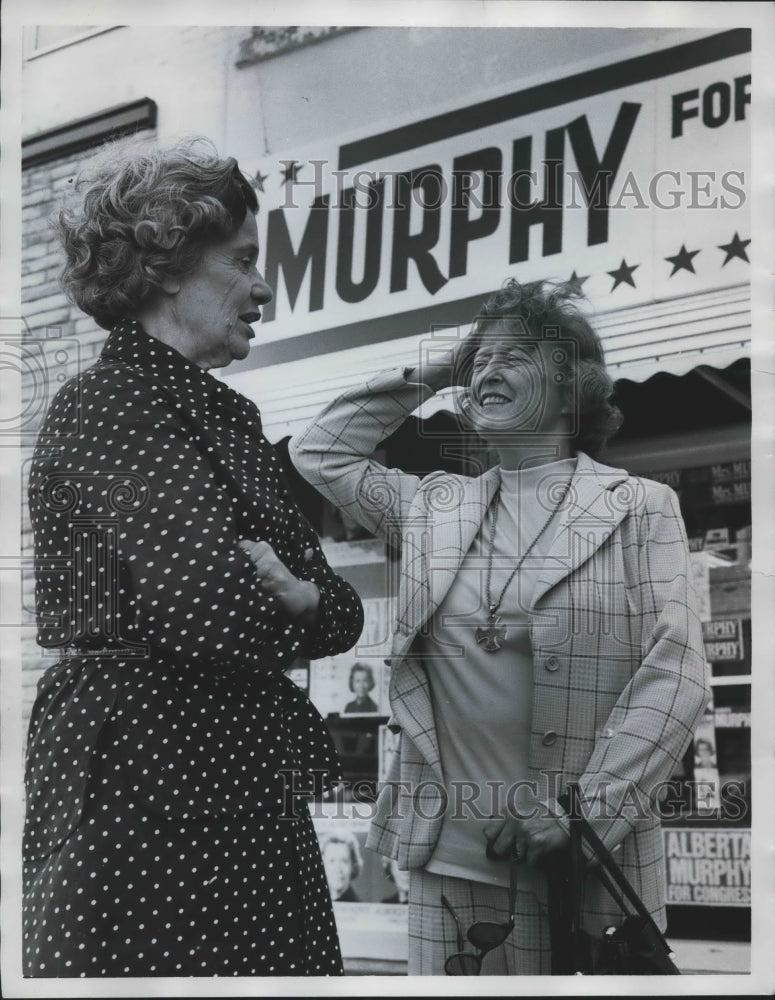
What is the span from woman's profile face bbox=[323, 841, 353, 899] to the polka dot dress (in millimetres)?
1227

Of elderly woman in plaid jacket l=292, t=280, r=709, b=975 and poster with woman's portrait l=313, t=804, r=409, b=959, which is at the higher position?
elderly woman in plaid jacket l=292, t=280, r=709, b=975

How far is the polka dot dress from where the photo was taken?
2.49m

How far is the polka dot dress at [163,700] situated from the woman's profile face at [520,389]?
2.45 feet

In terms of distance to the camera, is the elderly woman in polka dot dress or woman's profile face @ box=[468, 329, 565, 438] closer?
the elderly woman in polka dot dress

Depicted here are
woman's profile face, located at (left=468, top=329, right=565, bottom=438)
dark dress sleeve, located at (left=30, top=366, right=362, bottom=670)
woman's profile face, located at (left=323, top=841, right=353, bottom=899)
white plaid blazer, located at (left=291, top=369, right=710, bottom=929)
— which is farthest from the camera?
woman's profile face, located at (left=323, top=841, right=353, bottom=899)

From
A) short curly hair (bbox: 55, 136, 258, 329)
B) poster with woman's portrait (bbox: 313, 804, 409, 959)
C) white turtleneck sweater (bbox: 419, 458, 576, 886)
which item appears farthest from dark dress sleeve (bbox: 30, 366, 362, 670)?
poster with woman's portrait (bbox: 313, 804, 409, 959)

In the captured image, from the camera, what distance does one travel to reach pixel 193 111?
3682mm

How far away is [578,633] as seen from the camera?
10.0ft

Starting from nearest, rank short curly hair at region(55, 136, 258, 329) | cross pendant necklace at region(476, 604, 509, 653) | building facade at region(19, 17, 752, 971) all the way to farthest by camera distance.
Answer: short curly hair at region(55, 136, 258, 329) < cross pendant necklace at region(476, 604, 509, 653) < building facade at region(19, 17, 752, 971)

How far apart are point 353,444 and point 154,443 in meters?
0.82

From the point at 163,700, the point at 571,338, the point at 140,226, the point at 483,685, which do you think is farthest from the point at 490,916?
the point at 140,226

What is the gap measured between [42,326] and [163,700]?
142 centimetres

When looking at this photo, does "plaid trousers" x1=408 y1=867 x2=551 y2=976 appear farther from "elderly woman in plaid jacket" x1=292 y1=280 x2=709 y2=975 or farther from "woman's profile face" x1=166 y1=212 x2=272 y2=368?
"woman's profile face" x1=166 y1=212 x2=272 y2=368

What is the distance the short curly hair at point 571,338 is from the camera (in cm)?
328
